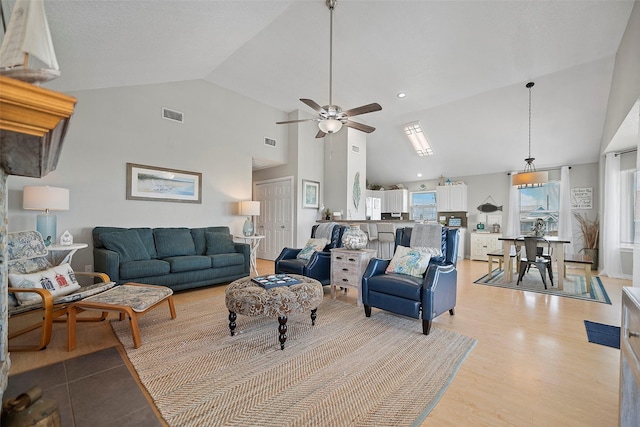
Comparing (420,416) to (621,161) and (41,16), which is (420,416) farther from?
(621,161)

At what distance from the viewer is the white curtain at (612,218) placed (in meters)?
5.10

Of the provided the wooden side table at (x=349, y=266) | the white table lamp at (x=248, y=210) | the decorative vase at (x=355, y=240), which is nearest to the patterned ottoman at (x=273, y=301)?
the wooden side table at (x=349, y=266)

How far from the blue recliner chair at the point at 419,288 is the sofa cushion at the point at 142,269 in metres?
2.62

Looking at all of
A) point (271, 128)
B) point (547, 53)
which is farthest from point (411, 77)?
point (271, 128)

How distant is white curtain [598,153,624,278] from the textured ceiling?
755 mm

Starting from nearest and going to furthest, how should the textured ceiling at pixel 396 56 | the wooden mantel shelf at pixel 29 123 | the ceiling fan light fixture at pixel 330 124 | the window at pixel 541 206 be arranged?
the wooden mantel shelf at pixel 29 123
the textured ceiling at pixel 396 56
the ceiling fan light fixture at pixel 330 124
the window at pixel 541 206

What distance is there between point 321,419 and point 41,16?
1900 millimetres

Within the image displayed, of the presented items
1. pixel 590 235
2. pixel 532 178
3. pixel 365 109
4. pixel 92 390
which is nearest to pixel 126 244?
pixel 92 390

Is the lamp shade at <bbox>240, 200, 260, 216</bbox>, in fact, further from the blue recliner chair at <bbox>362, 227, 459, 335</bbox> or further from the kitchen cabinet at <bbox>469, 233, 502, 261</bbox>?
the kitchen cabinet at <bbox>469, 233, 502, 261</bbox>

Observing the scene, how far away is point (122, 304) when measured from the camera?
2.26 meters

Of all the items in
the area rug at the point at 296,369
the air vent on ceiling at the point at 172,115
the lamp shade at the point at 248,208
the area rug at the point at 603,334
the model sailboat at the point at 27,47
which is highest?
the air vent on ceiling at the point at 172,115

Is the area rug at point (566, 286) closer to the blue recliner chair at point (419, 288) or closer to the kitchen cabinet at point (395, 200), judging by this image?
the blue recliner chair at point (419, 288)

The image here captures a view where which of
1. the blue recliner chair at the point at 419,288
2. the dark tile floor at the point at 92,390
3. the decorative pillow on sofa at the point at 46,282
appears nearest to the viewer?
the dark tile floor at the point at 92,390

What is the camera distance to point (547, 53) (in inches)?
159
